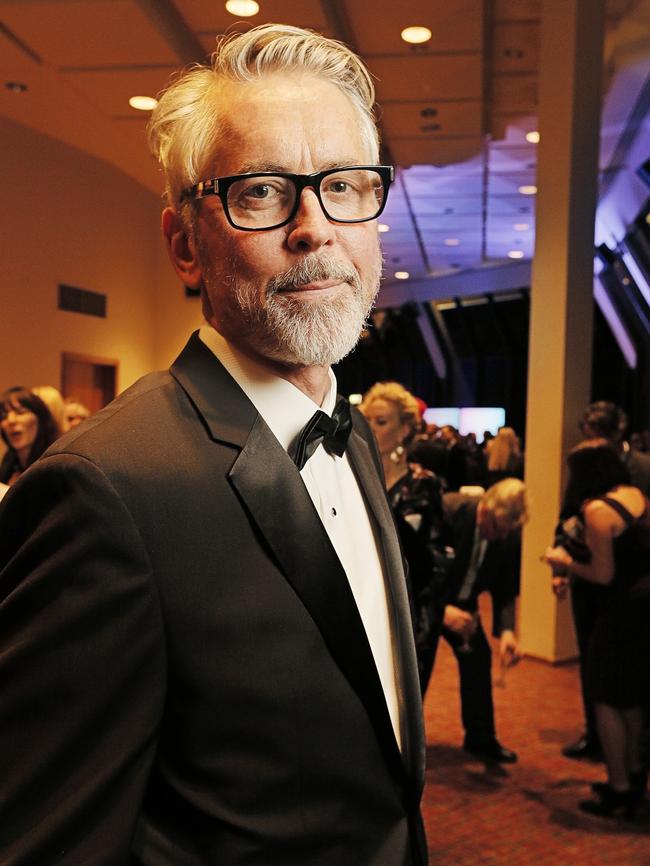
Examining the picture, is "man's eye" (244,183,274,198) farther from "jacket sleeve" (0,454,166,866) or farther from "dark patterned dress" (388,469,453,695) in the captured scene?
"dark patterned dress" (388,469,453,695)

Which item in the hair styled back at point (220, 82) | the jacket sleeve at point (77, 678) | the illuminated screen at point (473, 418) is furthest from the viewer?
the illuminated screen at point (473, 418)

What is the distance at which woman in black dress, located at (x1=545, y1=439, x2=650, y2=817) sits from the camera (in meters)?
3.64

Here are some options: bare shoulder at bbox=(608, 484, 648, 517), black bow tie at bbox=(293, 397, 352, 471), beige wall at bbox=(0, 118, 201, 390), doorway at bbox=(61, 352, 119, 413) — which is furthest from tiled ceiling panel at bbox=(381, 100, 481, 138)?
black bow tie at bbox=(293, 397, 352, 471)

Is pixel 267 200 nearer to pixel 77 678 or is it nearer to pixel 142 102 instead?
pixel 77 678

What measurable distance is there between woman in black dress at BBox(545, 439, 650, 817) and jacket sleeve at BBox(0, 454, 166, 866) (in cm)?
313

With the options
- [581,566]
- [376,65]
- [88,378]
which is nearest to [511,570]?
[581,566]

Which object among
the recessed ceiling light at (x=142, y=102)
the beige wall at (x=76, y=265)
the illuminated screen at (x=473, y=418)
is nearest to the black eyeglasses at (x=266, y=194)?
A: the recessed ceiling light at (x=142, y=102)

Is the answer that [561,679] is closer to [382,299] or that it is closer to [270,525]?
[270,525]

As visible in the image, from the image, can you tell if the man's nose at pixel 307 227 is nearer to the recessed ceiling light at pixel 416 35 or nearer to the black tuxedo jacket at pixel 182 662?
the black tuxedo jacket at pixel 182 662

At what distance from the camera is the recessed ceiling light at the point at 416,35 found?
19.6ft

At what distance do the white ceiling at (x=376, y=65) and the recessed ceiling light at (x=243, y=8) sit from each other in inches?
2.5

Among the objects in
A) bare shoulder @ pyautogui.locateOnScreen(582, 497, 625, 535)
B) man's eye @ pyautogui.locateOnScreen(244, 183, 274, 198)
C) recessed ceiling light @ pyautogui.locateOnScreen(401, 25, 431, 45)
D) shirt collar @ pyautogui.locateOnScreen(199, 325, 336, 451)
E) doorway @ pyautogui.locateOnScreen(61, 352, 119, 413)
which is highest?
recessed ceiling light @ pyautogui.locateOnScreen(401, 25, 431, 45)

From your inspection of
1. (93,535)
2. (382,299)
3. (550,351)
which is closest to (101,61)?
(550,351)

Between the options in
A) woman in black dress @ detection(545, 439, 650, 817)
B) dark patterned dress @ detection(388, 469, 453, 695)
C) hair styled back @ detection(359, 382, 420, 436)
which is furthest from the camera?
hair styled back @ detection(359, 382, 420, 436)
